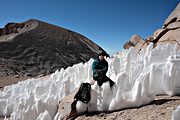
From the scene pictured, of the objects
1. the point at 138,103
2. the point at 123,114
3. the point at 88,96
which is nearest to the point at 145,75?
the point at 138,103

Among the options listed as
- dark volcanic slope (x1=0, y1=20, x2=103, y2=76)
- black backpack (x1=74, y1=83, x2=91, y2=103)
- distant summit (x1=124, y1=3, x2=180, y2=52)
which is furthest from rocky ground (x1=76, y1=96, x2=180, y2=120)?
dark volcanic slope (x1=0, y1=20, x2=103, y2=76)

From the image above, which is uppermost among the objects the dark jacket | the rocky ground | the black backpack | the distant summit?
the distant summit

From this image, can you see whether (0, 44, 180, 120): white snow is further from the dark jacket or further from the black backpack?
the dark jacket

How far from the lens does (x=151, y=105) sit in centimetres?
428

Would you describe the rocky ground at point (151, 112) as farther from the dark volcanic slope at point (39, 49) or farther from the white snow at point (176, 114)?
the dark volcanic slope at point (39, 49)

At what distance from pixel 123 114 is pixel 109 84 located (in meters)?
0.75

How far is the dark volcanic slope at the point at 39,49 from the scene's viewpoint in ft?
70.0

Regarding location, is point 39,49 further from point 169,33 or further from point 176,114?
point 176,114

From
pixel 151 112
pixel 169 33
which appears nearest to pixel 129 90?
pixel 151 112

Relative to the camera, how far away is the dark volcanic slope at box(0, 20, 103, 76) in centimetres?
2133

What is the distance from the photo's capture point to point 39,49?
2430 cm

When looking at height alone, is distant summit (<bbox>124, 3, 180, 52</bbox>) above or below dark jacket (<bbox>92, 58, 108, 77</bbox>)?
above

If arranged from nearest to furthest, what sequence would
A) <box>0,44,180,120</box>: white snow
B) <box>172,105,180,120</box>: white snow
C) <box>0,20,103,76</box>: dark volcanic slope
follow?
1. <box>172,105,180,120</box>: white snow
2. <box>0,44,180,120</box>: white snow
3. <box>0,20,103,76</box>: dark volcanic slope

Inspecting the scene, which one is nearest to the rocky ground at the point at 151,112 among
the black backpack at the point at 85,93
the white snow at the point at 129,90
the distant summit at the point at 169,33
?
the white snow at the point at 129,90
